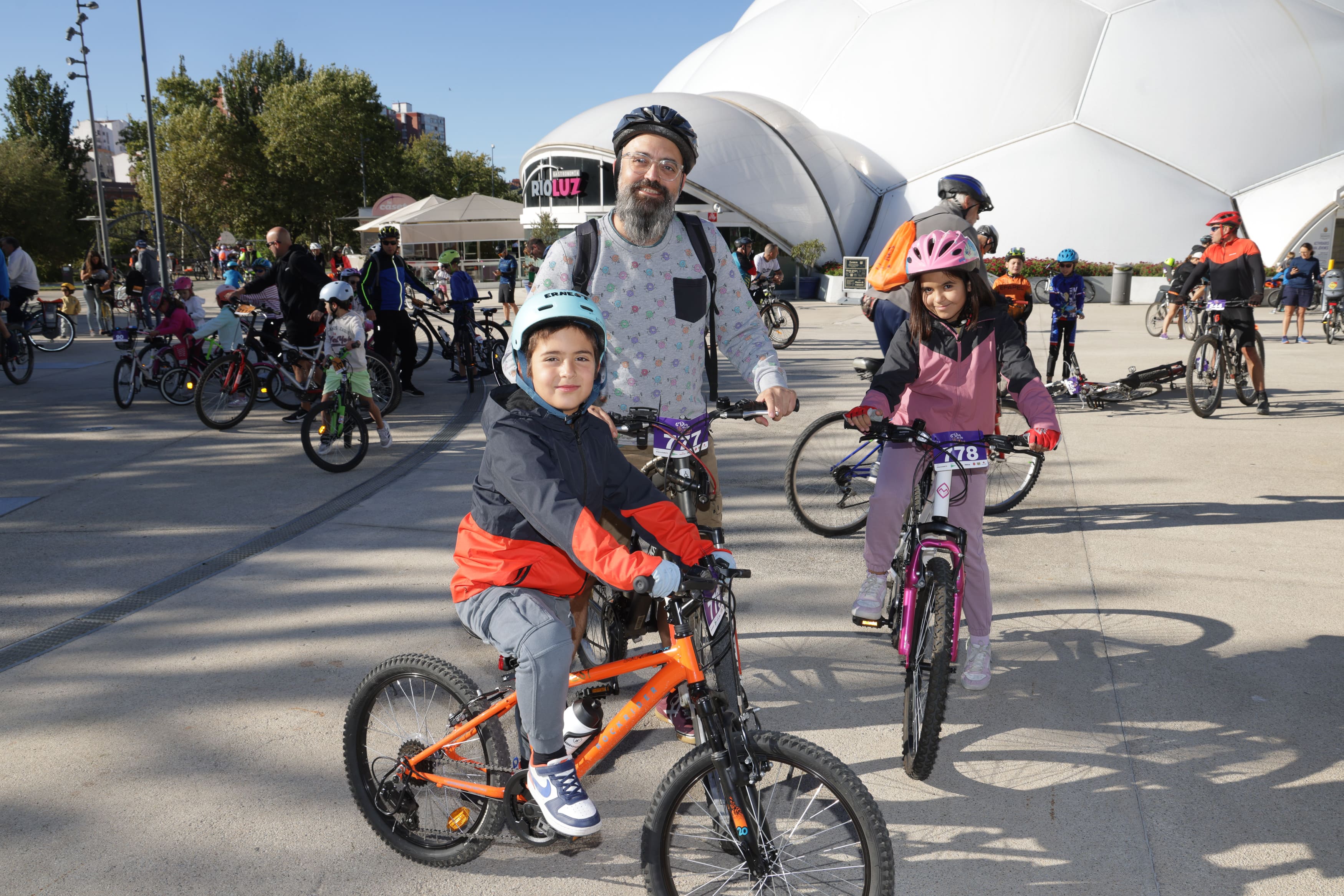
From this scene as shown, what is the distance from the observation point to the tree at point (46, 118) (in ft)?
204

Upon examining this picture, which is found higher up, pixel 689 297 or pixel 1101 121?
pixel 1101 121

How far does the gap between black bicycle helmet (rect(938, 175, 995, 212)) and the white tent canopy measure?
28.7 metres

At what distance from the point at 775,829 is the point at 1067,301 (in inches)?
376

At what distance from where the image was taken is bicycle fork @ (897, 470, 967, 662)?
322 centimetres

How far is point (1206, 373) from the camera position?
9.73 m

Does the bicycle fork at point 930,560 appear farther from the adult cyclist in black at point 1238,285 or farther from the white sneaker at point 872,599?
the adult cyclist in black at point 1238,285

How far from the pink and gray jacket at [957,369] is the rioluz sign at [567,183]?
118ft

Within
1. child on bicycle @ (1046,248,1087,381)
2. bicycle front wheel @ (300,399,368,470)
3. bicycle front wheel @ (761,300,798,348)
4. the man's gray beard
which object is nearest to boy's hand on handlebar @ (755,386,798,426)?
the man's gray beard

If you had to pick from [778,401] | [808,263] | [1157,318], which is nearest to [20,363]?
[778,401]

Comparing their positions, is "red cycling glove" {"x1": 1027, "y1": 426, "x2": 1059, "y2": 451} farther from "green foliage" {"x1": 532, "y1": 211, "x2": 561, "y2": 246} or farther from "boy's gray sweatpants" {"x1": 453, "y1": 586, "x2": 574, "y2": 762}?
"green foliage" {"x1": 532, "y1": 211, "x2": 561, "y2": 246}

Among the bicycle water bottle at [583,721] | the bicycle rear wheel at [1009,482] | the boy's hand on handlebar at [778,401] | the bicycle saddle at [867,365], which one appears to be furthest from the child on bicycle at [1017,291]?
the bicycle water bottle at [583,721]

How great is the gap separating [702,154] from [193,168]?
47.0m

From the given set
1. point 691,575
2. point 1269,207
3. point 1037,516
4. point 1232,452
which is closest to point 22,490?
point 691,575

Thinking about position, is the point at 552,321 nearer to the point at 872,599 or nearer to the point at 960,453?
the point at 960,453
